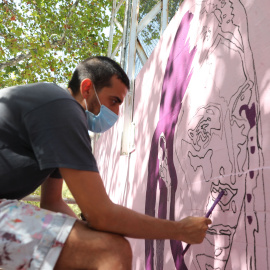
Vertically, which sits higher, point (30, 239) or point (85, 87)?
point (85, 87)

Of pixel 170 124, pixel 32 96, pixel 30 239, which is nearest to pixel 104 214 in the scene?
pixel 30 239

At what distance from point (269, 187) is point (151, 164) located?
1283 millimetres

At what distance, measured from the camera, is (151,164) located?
2.47 metres

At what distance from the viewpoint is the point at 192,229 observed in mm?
1354

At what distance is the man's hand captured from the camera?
1347 millimetres

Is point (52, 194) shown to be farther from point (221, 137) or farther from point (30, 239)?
point (221, 137)

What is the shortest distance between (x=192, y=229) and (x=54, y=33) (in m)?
7.75

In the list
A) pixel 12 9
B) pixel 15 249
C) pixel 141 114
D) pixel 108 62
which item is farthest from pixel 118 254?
pixel 12 9

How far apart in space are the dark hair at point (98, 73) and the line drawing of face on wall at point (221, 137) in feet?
1.34

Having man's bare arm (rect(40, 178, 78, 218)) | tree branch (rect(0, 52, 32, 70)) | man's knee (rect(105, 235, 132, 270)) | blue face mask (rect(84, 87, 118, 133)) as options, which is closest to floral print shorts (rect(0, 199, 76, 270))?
man's knee (rect(105, 235, 132, 270))

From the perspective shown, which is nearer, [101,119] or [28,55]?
[101,119]

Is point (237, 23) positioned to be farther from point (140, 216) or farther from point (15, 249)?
point (15, 249)

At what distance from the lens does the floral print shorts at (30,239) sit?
1.19m

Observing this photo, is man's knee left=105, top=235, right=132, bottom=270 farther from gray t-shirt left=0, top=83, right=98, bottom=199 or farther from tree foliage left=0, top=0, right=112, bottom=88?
tree foliage left=0, top=0, right=112, bottom=88
